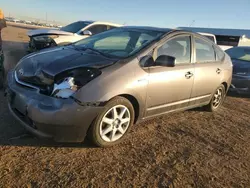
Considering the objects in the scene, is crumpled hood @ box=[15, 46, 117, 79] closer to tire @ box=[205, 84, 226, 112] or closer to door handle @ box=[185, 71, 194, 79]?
door handle @ box=[185, 71, 194, 79]

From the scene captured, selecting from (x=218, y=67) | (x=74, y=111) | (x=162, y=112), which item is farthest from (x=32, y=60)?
(x=218, y=67)

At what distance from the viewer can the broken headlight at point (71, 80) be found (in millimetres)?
3230

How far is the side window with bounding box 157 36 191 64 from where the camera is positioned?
434 cm

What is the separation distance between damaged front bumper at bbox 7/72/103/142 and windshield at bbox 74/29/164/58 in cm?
114

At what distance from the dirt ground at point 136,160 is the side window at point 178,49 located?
1.20 meters

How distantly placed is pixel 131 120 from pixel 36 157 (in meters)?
1.35

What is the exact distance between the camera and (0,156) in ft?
10.3

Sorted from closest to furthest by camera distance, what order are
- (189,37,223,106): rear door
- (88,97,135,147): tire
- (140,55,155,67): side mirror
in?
(88,97,135,147): tire → (140,55,155,67): side mirror → (189,37,223,106): rear door

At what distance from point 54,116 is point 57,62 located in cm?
83

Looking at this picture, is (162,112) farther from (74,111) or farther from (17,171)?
(17,171)

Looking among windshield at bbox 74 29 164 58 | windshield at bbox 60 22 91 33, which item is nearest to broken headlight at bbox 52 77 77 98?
windshield at bbox 74 29 164 58

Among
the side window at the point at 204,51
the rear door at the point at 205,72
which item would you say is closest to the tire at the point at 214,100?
the rear door at the point at 205,72

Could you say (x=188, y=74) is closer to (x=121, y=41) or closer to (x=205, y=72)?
(x=205, y=72)

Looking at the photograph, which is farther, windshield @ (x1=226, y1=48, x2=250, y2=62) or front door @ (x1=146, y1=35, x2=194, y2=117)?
windshield @ (x1=226, y1=48, x2=250, y2=62)
